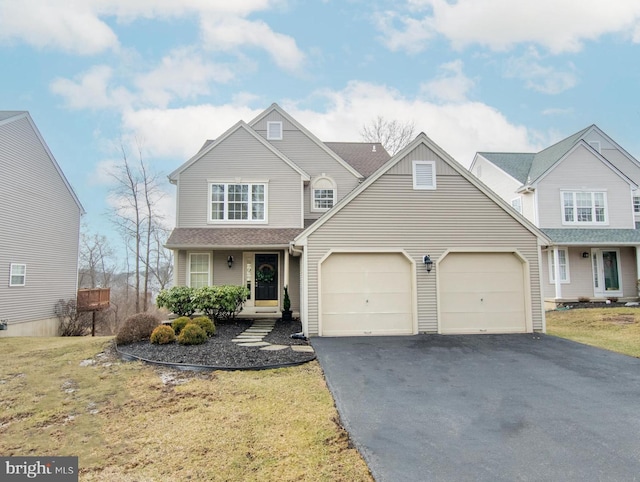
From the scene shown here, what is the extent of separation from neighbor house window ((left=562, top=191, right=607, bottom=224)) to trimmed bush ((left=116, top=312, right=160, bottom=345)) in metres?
19.1

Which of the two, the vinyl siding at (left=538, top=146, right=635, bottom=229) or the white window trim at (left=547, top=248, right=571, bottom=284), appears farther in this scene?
the vinyl siding at (left=538, top=146, right=635, bottom=229)

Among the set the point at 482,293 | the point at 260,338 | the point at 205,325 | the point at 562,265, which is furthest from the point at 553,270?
the point at 205,325

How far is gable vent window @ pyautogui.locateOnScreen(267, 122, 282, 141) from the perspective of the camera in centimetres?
1666

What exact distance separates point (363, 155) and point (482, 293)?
11.1m

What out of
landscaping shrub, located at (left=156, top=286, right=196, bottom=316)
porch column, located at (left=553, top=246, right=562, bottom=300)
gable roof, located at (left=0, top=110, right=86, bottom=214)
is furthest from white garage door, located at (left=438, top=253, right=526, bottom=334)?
gable roof, located at (left=0, top=110, right=86, bottom=214)

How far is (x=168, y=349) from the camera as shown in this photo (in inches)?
334

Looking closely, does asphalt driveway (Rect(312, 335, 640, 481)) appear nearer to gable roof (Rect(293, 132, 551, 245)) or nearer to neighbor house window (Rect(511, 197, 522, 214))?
gable roof (Rect(293, 132, 551, 245))

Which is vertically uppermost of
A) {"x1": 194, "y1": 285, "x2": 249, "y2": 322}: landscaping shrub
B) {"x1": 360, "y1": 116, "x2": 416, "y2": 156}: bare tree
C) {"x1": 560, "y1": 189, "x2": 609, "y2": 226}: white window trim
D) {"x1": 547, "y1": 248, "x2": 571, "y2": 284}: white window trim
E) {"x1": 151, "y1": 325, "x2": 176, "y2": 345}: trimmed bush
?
{"x1": 360, "y1": 116, "x2": 416, "y2": 156}: bare tree

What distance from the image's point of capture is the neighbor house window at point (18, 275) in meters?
14.5

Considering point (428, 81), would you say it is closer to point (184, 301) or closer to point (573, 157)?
point (573, 157)

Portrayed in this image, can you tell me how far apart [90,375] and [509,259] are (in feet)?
36.3

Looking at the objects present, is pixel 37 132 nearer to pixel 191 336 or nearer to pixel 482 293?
pixel 191 336

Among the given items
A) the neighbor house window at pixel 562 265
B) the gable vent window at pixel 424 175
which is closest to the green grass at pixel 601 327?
the neighbor house window at pixel 562 265

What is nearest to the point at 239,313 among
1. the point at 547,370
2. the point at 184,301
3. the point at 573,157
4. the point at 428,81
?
the point at 184,301
